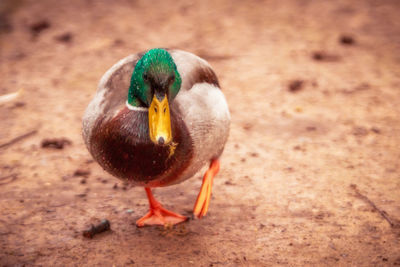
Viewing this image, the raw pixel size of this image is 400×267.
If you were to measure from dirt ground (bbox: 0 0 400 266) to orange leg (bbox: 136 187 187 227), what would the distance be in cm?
6

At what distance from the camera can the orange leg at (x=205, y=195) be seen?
2.91m

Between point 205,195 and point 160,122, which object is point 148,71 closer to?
point 160,122

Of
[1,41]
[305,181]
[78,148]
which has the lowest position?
[305,181]

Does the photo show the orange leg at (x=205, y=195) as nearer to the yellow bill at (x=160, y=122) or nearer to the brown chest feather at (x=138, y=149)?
the brown chest feather at (x=138, y=149)

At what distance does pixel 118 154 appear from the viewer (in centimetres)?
245

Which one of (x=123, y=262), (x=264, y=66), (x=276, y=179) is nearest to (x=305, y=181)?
(x=276, y=179)

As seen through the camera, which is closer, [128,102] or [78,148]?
[128,102]

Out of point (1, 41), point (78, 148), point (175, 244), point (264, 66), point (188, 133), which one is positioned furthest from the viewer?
point (1, 41)

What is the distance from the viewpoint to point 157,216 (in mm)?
3053

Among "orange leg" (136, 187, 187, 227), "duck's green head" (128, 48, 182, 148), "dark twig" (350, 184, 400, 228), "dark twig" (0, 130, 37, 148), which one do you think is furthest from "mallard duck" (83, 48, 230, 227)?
"dark twig" (0, 130, 37, 148)

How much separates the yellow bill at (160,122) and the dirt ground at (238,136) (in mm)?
787

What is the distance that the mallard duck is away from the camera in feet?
7.85

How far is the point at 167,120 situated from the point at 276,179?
140 centimetres

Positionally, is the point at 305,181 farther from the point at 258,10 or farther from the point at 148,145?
the point at 258,10
